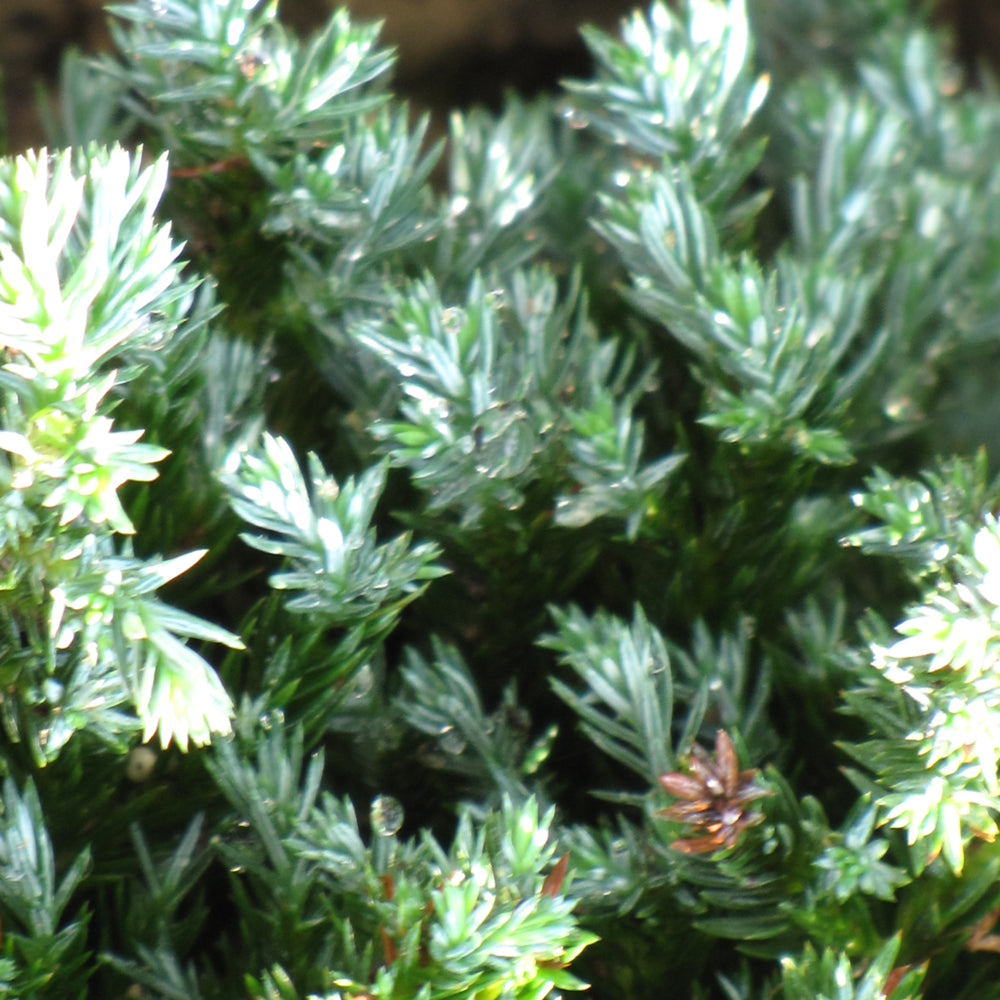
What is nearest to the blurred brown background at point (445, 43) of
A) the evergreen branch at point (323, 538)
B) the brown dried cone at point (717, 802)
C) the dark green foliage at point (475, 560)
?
the dark green foliage at point (475, 560)

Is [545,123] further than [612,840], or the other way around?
[545,123]

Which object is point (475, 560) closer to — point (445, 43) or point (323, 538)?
point (323, 538)

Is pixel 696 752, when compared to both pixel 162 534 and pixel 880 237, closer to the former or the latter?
pixel 162 534

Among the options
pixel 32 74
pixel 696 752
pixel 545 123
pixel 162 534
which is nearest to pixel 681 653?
pixel 696 752

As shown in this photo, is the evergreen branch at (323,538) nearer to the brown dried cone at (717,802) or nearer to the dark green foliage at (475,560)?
the dark green foliage at (475,560)

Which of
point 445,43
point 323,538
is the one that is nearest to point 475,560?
point 323,538
